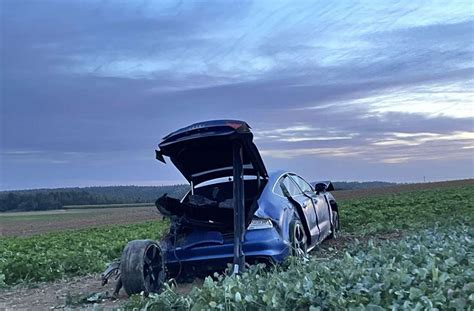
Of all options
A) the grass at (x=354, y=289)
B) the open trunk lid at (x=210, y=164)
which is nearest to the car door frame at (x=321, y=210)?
the open trunk lid at (x=210, y=164)

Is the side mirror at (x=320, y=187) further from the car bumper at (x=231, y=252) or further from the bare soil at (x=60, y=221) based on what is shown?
the bare soil at (x=60, y=221)

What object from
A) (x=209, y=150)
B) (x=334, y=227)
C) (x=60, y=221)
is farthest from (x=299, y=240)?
(x=60, y=221)

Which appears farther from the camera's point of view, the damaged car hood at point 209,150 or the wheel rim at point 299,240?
the wheel rim at point 299,240

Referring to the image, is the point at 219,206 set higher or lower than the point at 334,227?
higher

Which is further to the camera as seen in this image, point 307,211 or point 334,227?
point 334,227

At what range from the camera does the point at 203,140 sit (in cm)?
700

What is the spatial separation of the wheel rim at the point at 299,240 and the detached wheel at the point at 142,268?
68.6 inches

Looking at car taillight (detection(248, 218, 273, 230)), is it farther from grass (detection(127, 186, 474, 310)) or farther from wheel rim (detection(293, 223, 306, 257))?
grass (detection(127, 186, 474, 310))

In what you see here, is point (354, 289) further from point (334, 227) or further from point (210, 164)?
point (334, 227)

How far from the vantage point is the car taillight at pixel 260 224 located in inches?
280

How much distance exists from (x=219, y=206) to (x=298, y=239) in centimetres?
121

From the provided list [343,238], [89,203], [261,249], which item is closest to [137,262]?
[261,249]

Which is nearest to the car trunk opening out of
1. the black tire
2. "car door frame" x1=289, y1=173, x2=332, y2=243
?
"car door frame" x1=289, y1=173, x2=332, y2=243

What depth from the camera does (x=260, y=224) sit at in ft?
23.4
